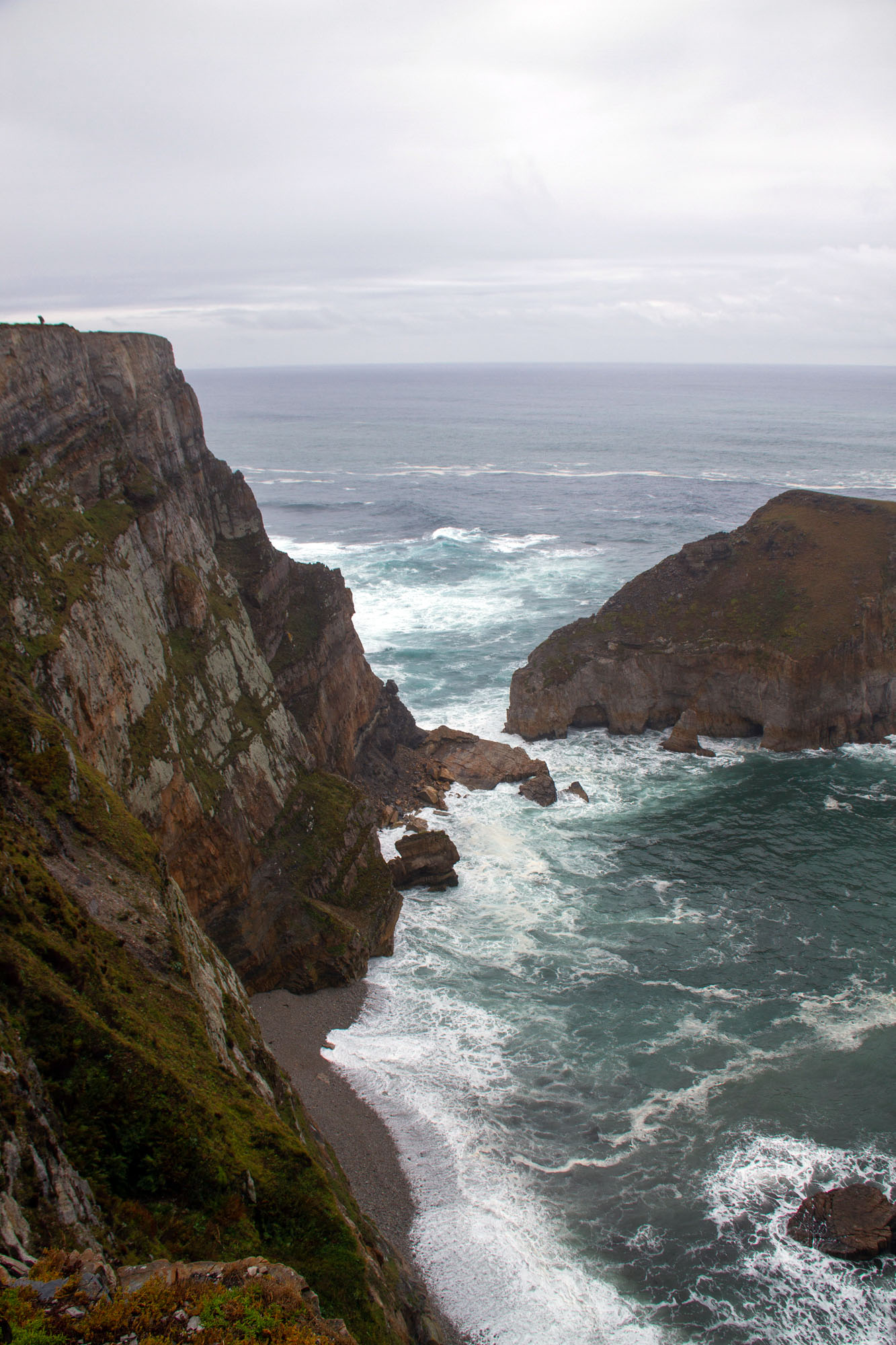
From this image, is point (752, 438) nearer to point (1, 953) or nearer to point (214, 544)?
point (214, 544)

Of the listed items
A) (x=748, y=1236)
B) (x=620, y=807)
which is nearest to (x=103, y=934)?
(x=748, y=1236)

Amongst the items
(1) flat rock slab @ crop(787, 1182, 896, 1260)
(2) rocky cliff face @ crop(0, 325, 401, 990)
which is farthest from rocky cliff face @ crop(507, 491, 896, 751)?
(1) flat rock slab @ crop(787, 1182, 896, 1260)

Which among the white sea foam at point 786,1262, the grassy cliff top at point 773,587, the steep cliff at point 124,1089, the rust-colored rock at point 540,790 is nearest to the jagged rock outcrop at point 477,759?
the rust-colored rock at point 540,790

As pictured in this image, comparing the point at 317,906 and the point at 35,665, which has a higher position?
the point at 35,665

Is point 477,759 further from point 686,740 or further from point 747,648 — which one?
point 747,648

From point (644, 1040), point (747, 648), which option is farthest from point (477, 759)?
point (644, 1040)

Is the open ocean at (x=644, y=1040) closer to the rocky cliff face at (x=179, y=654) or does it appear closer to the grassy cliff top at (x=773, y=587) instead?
the rocky cliff face at (x=179, y=654)
